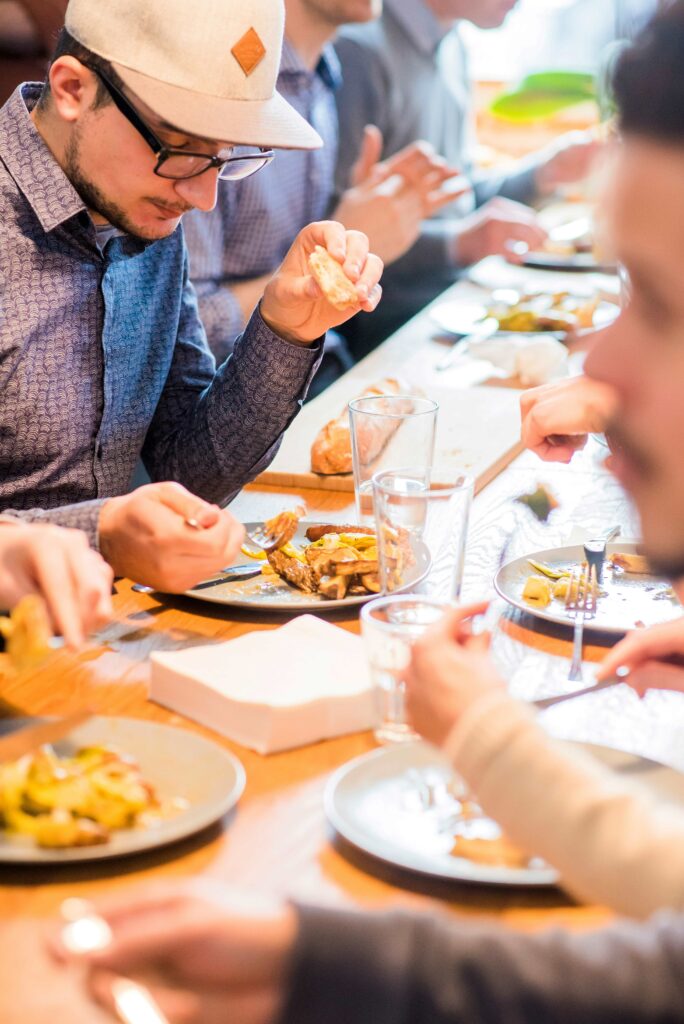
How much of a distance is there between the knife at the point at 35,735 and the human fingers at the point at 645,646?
0.47 m

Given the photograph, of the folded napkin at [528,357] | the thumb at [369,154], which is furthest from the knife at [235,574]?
the thumb at [369,154]

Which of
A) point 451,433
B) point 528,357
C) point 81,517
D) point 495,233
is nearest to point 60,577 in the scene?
point 81,517

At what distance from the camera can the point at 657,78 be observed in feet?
2.46

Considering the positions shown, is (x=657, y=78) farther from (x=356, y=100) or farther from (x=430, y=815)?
(x=356, y=100)

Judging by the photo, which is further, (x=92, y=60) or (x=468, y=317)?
(x=468, y=317)

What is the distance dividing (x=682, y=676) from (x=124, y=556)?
61 centimetres

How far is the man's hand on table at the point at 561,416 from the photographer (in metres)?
1.60

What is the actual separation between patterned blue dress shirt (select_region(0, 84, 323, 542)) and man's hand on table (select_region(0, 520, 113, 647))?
517 mm

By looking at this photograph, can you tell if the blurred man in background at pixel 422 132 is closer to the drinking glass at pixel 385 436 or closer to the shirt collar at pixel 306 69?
the shirt collar at pixel 306 69

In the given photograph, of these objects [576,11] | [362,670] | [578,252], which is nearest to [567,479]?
[362,670]

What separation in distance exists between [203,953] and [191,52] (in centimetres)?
123

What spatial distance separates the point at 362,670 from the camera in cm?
116

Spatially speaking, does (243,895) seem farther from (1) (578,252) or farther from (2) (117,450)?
(1) (578,252)

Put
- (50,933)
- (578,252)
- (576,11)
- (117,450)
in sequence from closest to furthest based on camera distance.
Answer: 1. (50,933)
2. (117,450)
3. (578,252)
4. (576,11)
